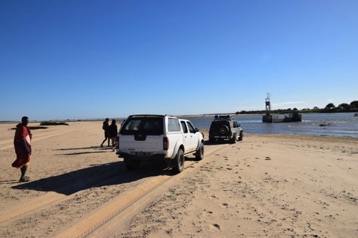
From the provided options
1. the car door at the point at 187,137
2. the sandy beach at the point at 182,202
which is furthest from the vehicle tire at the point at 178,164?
the car door at the point at 187,137

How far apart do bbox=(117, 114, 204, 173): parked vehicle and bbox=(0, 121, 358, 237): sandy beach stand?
62cm

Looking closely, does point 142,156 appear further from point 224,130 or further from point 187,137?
point 224,130

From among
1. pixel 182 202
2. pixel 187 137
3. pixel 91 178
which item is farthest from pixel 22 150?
pixel 187 137

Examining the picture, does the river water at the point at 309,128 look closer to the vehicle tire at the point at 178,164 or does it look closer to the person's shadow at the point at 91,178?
Result: the vehicle tire at the point at 178,164

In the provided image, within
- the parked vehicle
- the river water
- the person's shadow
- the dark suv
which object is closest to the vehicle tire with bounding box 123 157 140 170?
the parked vehicle

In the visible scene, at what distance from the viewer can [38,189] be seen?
825 cm

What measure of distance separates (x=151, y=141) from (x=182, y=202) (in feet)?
11.1

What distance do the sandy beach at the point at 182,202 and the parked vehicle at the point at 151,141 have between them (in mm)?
616

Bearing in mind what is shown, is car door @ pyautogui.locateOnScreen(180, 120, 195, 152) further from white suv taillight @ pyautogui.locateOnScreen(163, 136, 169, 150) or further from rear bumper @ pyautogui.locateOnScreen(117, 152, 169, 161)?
rear bumper @ pyautogui.locateOnScreen(117, 152, 169, 161)

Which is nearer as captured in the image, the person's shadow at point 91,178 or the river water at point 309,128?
the person's shadow at point 91,178

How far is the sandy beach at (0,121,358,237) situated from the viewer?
5352mm

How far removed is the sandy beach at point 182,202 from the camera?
5352 mm

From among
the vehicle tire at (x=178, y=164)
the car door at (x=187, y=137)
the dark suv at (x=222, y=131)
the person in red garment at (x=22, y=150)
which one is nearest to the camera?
the person in red garment at (x=22, y=150)

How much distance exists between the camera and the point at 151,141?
32.7 ft
